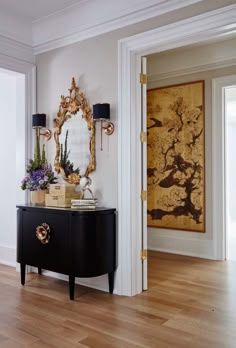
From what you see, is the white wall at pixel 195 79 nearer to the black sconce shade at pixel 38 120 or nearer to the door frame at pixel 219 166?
the door frame at pixel 219 166

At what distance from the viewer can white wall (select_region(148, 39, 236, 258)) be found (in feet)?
15.2

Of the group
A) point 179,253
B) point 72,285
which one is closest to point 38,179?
point 72,285

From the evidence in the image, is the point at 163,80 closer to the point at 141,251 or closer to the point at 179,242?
the point at 179,242

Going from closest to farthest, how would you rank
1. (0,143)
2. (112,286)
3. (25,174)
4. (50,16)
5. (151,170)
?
(112,286), (50,16), (25,174), (0,143), (151,170)

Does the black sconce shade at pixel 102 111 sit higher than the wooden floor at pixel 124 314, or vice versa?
the black sconce shade at pixel 102 111

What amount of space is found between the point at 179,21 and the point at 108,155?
1.37 m

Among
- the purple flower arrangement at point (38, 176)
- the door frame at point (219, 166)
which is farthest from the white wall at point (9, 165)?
the door frame at point (219, 166)

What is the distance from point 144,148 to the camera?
3391 millimetres

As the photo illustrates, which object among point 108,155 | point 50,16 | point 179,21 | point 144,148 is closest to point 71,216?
point 108,155

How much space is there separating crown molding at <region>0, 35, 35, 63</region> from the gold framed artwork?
1994mm

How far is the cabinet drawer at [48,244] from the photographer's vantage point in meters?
3.13

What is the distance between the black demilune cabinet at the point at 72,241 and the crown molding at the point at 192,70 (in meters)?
2.63

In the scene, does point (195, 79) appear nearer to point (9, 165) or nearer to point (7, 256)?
point (9, 165)

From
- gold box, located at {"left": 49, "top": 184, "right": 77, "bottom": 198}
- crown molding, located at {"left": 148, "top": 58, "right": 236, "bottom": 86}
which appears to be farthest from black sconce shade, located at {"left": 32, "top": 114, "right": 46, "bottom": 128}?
crown molding, located at {"left": 148, "top": 58, "right": 236, "bottom": 86}
